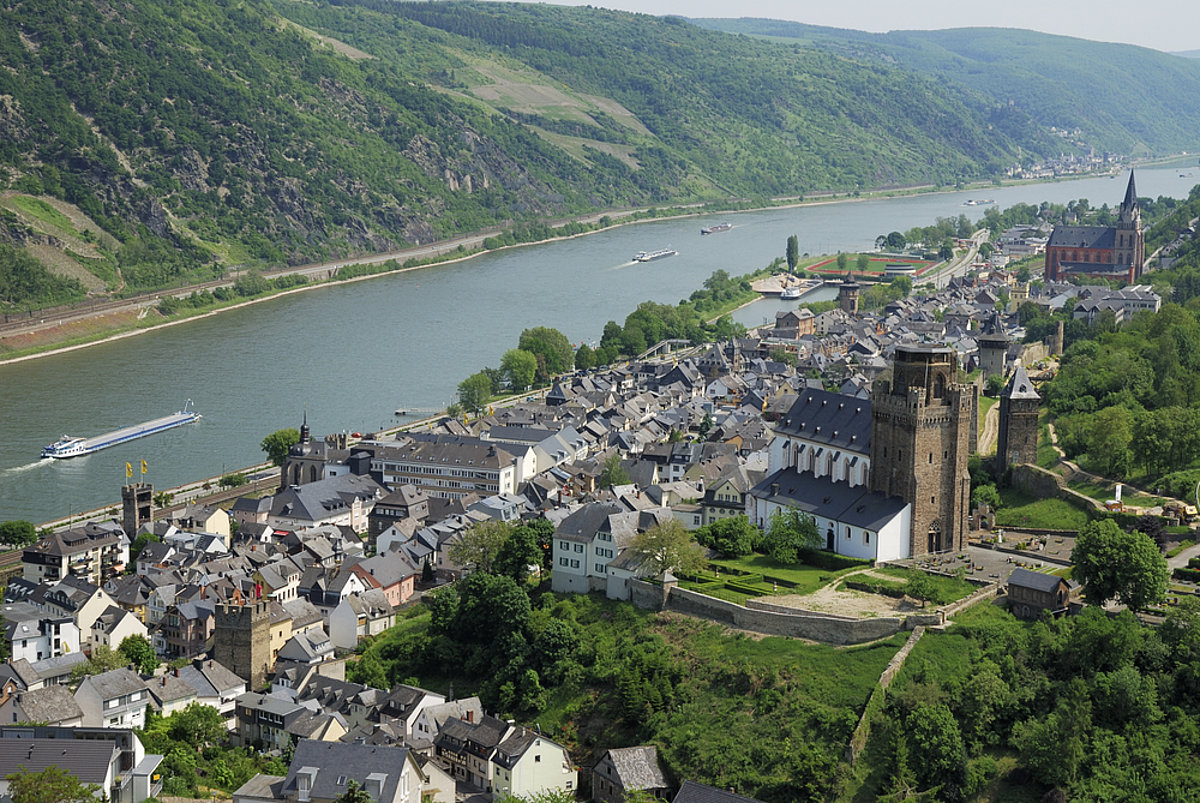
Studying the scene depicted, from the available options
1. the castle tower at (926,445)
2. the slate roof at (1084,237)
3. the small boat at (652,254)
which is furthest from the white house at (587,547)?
the small boat at (652,254)

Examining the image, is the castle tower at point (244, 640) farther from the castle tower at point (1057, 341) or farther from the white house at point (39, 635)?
the castle tower at point (1057, 341)

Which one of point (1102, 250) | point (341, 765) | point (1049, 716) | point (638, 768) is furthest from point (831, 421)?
point (1102, 250)

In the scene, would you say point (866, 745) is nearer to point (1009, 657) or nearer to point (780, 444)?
point (1009, 657)

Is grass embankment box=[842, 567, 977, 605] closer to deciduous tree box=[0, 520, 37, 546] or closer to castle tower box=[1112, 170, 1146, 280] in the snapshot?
deciduous tree box=[0, 520, 37, 546]

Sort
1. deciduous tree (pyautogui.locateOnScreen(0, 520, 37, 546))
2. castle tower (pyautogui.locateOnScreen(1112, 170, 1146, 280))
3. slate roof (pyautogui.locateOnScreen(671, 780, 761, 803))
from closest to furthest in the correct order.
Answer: slate roof (pyautogui.locateOnScreen(671, 780, 761, 803)) → deciduous tree (pyautogui.locateOnScreen(0, 520, 37, 546)) → castle tower (pyautogui.locateOnScreen(1112, 170, 1146, 280))

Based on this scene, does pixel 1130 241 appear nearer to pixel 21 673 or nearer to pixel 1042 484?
pixel 1042 484

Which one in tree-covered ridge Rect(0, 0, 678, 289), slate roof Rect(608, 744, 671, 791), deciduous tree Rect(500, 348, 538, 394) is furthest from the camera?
tree-covered ridge Rect(0, 0, 678, 289)

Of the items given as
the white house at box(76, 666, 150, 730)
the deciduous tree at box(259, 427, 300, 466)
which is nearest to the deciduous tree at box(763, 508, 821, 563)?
the white house at box(76, 666, 150, 730)
